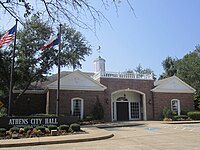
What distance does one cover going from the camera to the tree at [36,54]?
75.2 ft

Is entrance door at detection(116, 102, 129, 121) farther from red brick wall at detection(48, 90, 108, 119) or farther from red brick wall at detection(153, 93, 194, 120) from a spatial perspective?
red brick wall at detection(153, 93, 194, 120)

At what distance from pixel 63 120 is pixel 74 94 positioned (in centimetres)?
827

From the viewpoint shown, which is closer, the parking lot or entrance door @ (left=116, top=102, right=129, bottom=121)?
the parking lot

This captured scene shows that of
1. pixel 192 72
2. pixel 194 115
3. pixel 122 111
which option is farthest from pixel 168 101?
pixel 192 72

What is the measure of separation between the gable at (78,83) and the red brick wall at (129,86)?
112cm

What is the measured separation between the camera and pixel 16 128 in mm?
14398

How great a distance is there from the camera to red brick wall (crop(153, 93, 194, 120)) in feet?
91.8

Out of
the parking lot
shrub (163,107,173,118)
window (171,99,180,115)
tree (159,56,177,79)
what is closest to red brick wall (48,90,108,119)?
shrub (163,107,173,118)

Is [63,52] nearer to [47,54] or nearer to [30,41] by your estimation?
[47,54]

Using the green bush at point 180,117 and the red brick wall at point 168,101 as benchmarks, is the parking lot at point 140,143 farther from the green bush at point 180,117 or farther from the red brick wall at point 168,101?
the red brick wall at point 168,101

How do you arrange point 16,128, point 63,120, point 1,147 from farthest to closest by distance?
point 63,120
point 16,128
point 1,147

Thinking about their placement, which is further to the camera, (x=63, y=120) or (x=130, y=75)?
(x=130, y=75)

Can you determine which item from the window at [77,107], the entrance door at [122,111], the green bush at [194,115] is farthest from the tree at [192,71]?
the window at [77,107]

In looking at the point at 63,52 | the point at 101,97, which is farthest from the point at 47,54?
the point at 101,97
